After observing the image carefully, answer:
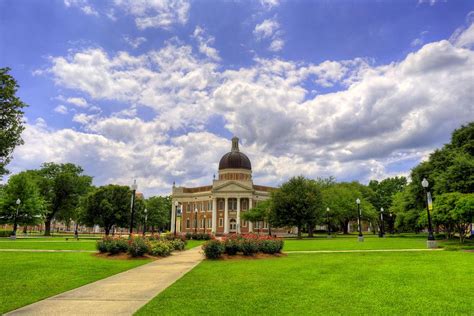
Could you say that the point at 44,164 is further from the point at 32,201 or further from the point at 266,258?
the point at 266,258

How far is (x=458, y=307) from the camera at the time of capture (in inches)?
335

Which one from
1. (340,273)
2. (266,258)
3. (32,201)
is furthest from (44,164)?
(340,273)

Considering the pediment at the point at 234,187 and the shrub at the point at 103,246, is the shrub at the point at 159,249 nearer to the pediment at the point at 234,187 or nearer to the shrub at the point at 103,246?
the shrub at the point at 103,246

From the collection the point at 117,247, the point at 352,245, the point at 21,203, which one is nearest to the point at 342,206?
the point at 352,245

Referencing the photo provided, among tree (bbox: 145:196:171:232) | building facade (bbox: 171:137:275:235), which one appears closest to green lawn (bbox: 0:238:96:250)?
building facade (bbox: 171:137:275:235)

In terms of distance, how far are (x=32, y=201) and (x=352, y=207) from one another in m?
54.0

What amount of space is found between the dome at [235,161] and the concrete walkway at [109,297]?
84.2 meters

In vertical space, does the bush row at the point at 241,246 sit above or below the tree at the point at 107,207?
below

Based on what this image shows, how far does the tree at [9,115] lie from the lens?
18312 mm

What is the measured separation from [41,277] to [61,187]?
67.1m

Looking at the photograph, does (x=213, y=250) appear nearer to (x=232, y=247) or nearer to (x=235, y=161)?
(x=232, y=247)

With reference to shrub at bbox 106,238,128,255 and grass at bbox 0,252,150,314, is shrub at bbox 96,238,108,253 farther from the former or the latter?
grass at bbox 0,252,150,314

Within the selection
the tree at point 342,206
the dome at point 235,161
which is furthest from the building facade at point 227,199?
the tree at point 342,206

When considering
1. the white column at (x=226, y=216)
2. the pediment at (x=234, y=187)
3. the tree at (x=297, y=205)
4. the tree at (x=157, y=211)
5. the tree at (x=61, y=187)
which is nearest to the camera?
the tree at (x=297, y=205)
